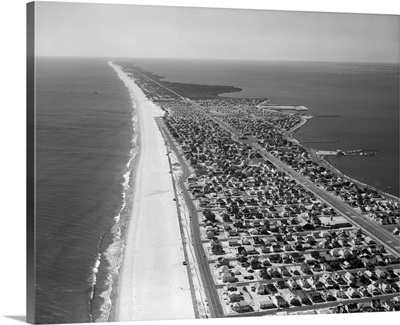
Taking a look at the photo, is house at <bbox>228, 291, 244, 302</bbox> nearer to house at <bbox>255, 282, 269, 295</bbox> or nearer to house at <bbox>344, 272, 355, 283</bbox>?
house at <bbox>255, 282, 269, 295</bbox>

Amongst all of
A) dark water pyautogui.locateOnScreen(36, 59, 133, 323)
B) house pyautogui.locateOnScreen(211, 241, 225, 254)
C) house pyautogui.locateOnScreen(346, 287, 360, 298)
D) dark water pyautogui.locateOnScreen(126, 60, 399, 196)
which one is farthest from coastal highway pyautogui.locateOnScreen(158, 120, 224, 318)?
house pyautogui.locateOnScreen(346, 287, 360, 298)

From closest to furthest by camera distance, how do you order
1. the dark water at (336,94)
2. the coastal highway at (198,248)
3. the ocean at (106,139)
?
the ocean at (106,139) → the coastal highway at (198,248) → the dark water at (336,94)

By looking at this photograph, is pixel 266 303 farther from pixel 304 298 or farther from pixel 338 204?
pixel 338 204

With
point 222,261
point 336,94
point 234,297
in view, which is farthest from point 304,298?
point 336,94

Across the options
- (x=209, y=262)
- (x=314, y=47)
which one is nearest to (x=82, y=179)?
(x=209, y=262)

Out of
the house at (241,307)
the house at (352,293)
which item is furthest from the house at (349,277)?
the house at (241,307)

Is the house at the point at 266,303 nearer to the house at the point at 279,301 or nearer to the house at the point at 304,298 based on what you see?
the house at the point at 279,301
